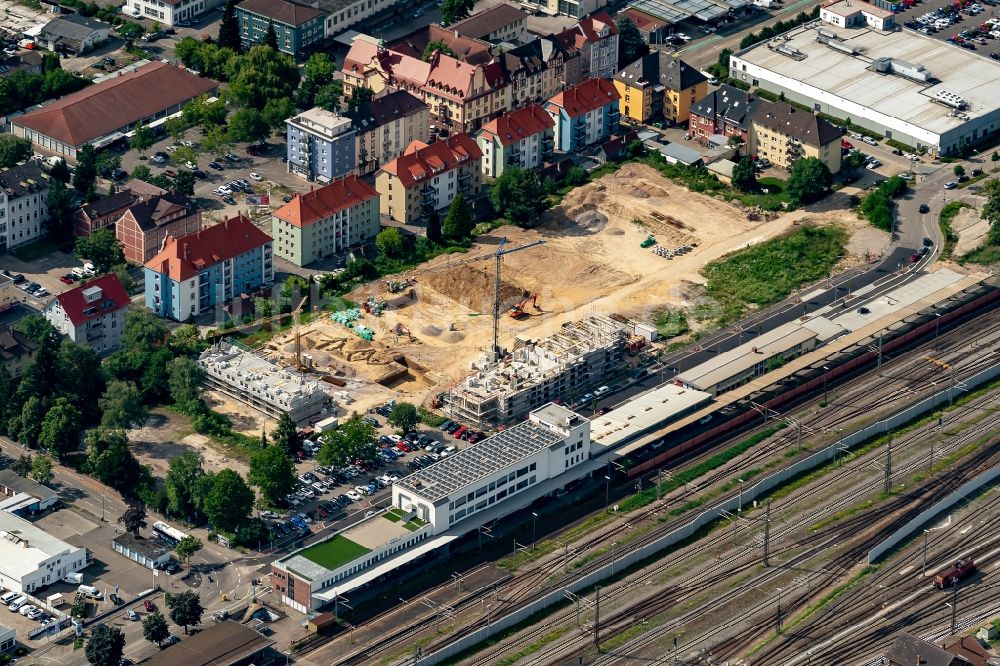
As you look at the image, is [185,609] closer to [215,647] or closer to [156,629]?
[156,629]

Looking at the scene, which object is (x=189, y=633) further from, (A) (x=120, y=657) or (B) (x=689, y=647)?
(B) (x=689, y=647)

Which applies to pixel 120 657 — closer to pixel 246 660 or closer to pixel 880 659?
pixel 246 660

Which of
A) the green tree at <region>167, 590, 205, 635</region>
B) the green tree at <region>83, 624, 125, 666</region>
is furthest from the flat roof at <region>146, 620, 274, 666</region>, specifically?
the green tree at <region>83, 624, 125, 666</region>

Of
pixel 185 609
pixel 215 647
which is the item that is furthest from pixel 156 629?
pixel 215 647

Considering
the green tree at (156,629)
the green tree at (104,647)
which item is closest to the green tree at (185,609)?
the green tree at (156,629)

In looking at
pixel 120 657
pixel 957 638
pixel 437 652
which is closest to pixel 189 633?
pixel 120 657

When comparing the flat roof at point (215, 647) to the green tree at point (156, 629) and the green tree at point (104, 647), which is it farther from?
the green tree at point (104, 647)
